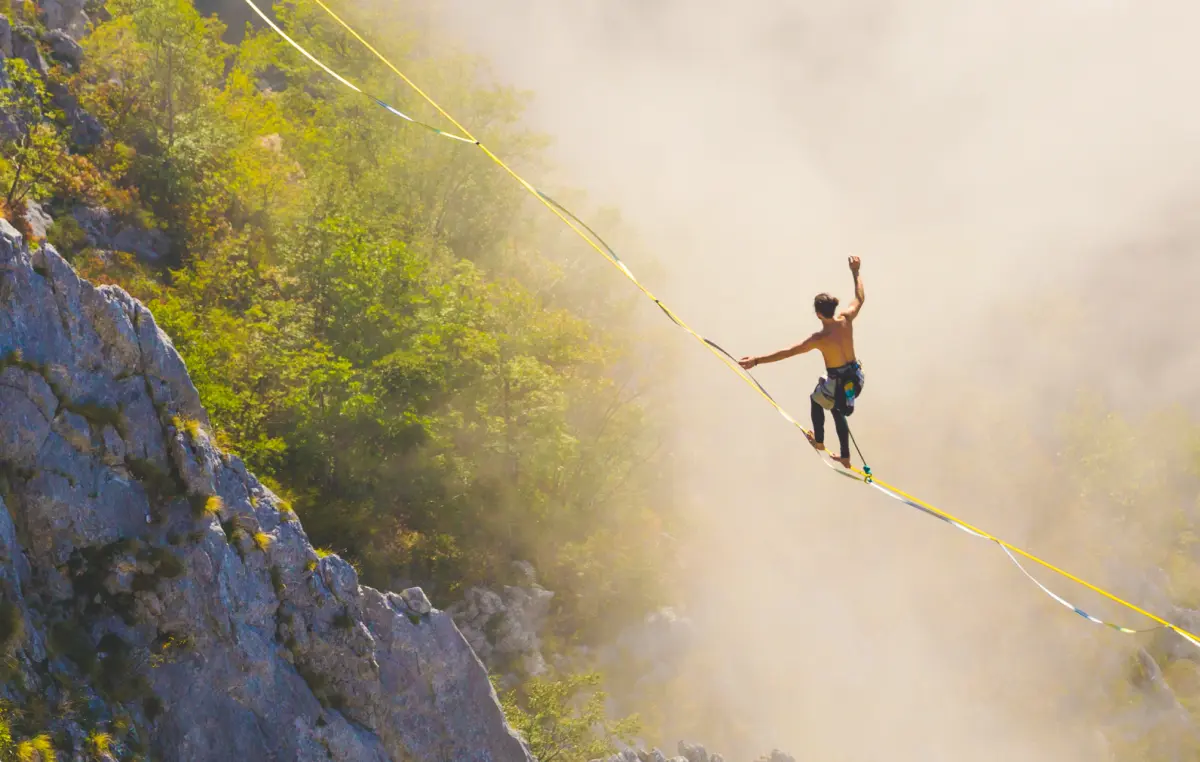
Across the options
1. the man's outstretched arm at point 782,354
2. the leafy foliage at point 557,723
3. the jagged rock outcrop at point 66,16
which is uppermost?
the jagged rock outcrop at point 66,16

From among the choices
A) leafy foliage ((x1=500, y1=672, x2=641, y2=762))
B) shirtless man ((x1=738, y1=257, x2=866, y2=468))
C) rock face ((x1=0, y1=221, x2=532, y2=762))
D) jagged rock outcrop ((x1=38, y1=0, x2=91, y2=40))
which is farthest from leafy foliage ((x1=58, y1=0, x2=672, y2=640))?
shirtless man ((x1=738, y1=257, x2=866, y2=468))

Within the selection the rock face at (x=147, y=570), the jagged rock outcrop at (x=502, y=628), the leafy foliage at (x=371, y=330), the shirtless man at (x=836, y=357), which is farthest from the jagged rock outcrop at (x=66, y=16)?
the shirtless man at (x=836, y=357)

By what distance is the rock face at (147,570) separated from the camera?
13852 millimetres

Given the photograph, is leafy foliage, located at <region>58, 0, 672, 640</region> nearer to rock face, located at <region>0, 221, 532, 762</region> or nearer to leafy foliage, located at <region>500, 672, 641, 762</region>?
leafy foliage, located at <region>500, 672, 641, 762</region>

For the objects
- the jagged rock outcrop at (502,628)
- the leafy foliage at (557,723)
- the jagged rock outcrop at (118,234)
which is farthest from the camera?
the jagged rock outcrop at (502,628)

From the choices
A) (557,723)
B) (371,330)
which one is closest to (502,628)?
(557,723)

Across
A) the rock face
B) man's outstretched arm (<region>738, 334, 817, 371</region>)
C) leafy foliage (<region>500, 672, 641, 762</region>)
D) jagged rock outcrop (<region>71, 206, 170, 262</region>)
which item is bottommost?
the rock face

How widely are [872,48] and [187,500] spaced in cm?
15276

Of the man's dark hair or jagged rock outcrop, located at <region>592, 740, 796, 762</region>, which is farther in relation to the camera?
jagged rock outcrop, located at <region>592, 740, 796, 762</region>

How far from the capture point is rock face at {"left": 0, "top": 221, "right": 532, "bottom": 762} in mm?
13852

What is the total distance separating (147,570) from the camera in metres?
15.0

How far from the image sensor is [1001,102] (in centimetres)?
13450

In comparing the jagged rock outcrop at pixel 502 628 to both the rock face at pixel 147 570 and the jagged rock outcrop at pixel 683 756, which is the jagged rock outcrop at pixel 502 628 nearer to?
the jagged rock outcrop at pixel 683 756

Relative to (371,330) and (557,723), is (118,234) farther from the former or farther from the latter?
(557,723)
